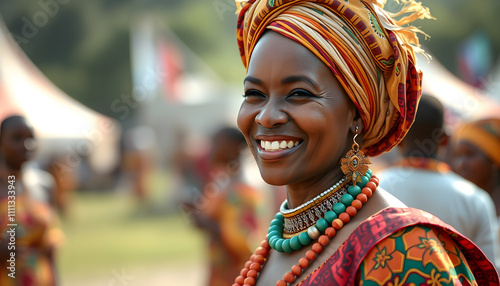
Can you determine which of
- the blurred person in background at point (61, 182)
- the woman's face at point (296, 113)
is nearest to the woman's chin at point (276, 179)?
the woman's face at point (296, 113)

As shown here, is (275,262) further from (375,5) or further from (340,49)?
(375,5)

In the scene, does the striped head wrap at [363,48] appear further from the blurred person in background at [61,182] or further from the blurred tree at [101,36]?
the blurred tree at [101,36]

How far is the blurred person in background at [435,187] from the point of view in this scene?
3.79 meters

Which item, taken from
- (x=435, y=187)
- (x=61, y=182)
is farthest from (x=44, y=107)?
(x=435, y=187)

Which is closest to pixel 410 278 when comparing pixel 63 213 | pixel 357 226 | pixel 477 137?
pixel 357 226

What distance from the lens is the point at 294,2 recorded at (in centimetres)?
217

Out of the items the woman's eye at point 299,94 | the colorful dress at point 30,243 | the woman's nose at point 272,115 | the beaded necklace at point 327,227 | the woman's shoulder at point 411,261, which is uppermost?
the woman's eye at point 299,94

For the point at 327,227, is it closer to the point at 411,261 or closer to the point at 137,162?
the point at 411,261

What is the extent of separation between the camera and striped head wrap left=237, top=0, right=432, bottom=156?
208 cm

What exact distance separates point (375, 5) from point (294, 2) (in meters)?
0.28

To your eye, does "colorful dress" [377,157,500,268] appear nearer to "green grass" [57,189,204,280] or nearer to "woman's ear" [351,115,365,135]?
"woman's ear" [351,115,365,135]

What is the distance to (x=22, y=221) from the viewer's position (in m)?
5.37

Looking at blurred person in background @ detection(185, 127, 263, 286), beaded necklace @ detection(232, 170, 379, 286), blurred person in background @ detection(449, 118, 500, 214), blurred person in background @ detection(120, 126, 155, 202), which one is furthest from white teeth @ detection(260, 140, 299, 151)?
blurred person in background @ detection(120, 126, 155, 202)

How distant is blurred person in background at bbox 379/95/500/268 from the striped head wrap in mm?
1720
